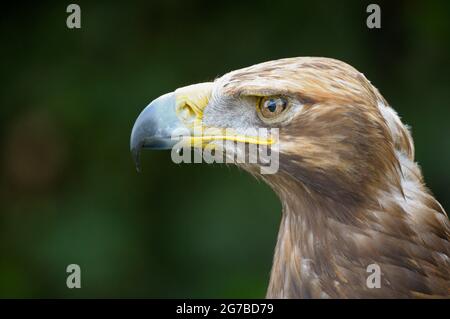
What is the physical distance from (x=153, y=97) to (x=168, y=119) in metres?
2.63

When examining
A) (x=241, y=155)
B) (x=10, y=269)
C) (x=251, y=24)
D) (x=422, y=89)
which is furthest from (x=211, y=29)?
(x=241, y=155)

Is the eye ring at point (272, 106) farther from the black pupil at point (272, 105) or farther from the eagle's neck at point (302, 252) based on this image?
the eagle's neck at point (302, 252)

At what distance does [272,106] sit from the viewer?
2.97 metres

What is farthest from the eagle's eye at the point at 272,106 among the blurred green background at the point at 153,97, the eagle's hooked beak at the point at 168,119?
the blurred green background at the point at 153,97

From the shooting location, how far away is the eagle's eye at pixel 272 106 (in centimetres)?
296

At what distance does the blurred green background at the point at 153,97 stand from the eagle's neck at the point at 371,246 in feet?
8.60

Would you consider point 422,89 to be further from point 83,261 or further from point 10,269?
point 10,269

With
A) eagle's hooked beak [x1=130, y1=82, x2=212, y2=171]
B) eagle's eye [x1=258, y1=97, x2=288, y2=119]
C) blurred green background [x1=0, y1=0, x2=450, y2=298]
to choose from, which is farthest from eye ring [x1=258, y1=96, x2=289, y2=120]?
blurred green background [x1=0, y1=0, x2=450, y2=298]

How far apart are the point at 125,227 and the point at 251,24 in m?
1.86

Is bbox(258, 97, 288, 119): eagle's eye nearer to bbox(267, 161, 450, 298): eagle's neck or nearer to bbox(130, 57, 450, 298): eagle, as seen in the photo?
bbox(130, 57, 450, 298): eagle

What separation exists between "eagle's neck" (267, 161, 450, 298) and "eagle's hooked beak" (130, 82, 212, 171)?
515mm

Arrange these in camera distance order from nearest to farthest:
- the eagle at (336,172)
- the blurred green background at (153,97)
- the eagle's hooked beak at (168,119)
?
the eagle at (336,172)
the eagle's hooked beak at (168,119)
the blurred green background at (153,97)

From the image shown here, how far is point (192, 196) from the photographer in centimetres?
596

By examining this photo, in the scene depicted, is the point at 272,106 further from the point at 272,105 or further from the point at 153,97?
the point at 153,97
